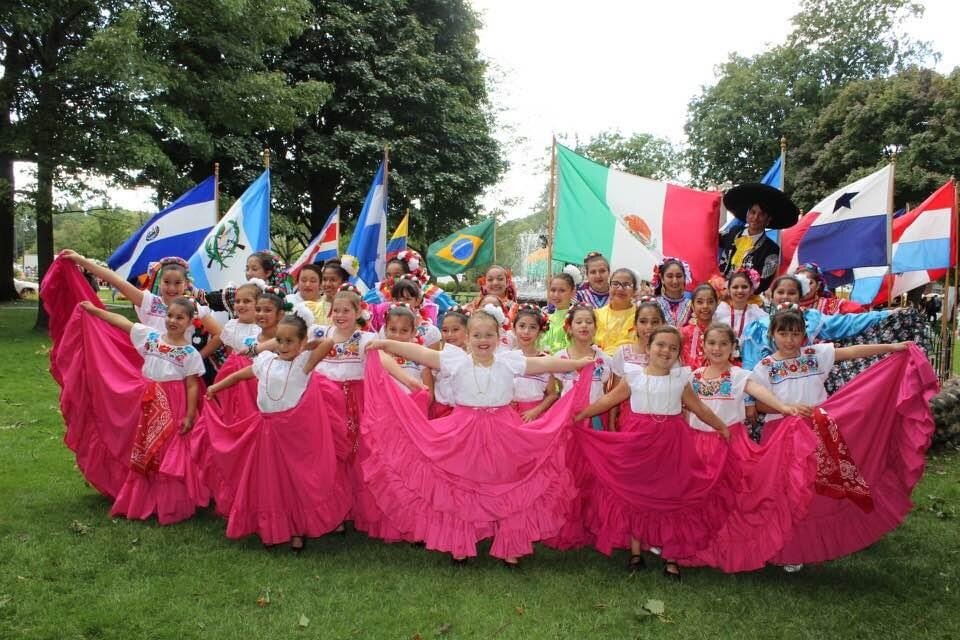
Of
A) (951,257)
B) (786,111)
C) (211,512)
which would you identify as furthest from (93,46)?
(786,111)

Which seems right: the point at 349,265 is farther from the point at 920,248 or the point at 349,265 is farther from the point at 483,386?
the point at 920,248

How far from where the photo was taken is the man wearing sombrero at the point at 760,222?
6.69 meters

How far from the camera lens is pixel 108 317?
574cm

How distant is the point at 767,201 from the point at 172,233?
647 cm

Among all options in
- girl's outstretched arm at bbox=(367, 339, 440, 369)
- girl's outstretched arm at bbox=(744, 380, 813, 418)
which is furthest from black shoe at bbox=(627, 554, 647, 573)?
girl's outstretched arm at bbox=(367, 339, 440, 369)

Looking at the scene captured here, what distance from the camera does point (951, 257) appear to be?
9.59m

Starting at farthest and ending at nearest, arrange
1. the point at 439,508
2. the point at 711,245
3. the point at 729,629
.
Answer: the point at 711,245
the point at 439,508
the point at 729,629

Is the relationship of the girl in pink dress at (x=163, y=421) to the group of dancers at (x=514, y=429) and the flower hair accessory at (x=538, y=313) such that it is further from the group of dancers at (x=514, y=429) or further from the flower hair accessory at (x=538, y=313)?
the flower hair accessory at (x=538, y=313)

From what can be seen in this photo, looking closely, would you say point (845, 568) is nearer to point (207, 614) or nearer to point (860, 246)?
point (860, 246)

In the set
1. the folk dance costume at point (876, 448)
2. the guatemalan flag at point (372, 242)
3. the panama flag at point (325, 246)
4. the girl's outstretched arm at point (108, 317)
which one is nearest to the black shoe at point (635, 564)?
the folk dance costume at point (876, 448)

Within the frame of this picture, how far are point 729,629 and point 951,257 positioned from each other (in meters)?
7.89

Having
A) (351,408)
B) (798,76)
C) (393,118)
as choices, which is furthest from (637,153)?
(351,408)

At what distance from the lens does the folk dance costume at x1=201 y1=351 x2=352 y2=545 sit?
16.1 ft

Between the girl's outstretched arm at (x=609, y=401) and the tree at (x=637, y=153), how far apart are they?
40991mm
